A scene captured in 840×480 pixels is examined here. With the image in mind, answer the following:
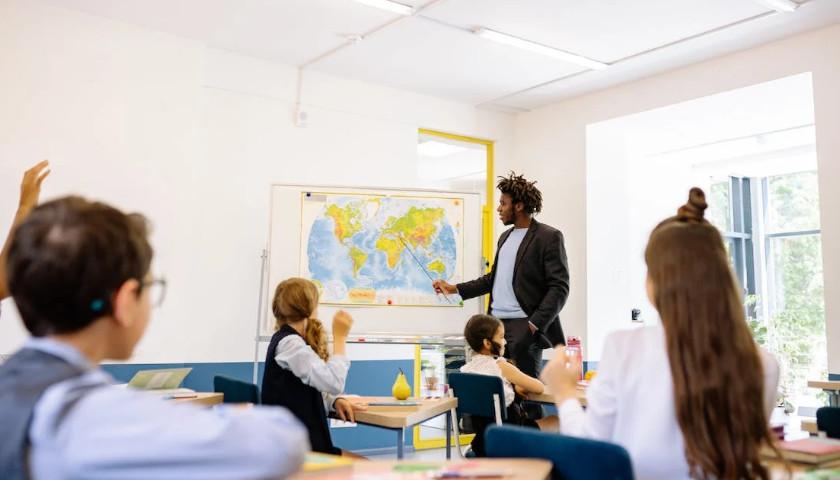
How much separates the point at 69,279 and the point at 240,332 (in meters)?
4.20

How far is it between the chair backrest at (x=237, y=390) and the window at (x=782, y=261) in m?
7.09

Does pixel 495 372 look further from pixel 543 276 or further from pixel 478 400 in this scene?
pixel 543 276

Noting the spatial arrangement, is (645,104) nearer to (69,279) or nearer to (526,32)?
(526,32)

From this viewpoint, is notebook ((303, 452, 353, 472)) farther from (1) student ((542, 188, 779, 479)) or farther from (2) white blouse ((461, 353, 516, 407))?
(2) white blouse ((461, 353, 516, 407))

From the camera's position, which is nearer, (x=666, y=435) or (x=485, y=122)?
(x=666, y=435)

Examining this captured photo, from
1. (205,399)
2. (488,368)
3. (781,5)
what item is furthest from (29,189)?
(781,5)

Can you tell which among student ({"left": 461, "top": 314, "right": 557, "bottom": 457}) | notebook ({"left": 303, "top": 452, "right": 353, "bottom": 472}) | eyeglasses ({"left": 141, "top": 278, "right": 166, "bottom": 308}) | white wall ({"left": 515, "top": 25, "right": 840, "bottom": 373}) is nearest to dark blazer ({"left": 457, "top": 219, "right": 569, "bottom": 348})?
student ({"left": 461, "top": 314, "right": 557, "bottom": 457})

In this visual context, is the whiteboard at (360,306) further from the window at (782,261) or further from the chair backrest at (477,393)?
the window at (782,261)

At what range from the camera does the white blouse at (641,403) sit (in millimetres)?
1470

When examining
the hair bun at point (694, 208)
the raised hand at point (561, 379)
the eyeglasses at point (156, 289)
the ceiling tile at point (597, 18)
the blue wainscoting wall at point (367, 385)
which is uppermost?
the ceiling tile at point (597, 18)

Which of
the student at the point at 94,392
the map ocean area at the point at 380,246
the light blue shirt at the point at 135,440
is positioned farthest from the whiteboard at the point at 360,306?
the light blue shirt at the point at 135,440

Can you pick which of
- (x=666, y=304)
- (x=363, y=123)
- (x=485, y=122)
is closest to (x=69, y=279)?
(x=666, y=304)

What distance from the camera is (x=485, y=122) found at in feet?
21.3

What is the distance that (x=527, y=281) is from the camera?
412 centimetres
